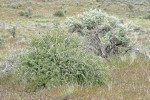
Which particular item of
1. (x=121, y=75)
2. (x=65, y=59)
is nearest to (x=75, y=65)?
(x=65, y=59)

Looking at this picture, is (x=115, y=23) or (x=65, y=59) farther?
(x=115, y=23)

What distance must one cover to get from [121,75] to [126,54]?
2.82m

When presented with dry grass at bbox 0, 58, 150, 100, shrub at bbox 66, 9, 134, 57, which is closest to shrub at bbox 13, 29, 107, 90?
dry grass at bbox 0, 58, 150, 100

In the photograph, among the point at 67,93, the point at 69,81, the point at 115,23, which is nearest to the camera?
the point at 67,93

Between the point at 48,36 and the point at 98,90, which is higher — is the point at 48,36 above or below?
above

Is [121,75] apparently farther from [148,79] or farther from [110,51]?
[110,51]

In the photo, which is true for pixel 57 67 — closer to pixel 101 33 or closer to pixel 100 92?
pixel 100 92

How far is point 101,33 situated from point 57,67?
5264 mm

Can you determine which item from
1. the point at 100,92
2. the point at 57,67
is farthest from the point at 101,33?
the point at 100,92

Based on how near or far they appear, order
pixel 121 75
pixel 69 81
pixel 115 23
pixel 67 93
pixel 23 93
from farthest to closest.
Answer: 1. pixel 115 23
2. pixel 121 75
3. pixel 69 81
4. pixel 23 93
5. pixel 67 93

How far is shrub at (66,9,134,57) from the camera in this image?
44.6 feet

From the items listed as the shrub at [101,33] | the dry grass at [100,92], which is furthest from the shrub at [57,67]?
the shrub at [101,33]

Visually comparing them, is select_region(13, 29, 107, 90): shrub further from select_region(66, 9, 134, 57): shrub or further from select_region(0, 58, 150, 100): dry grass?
select_region(66, 9, 134, 57): shrub

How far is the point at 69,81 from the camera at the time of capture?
9320 millimetres
